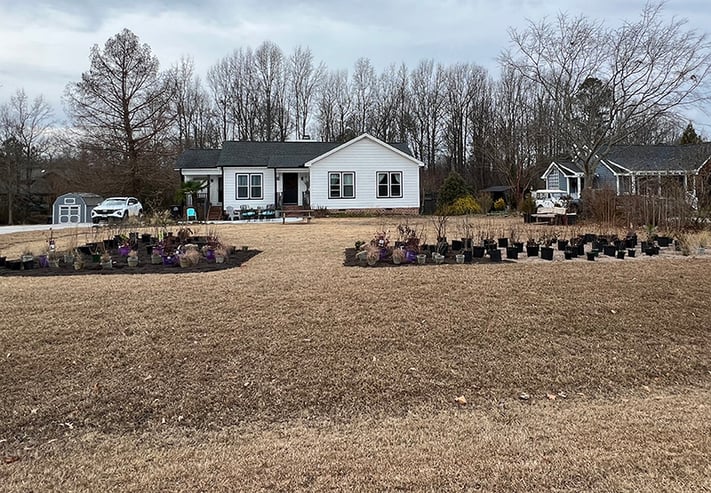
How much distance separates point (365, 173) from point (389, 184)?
1522 millimetres

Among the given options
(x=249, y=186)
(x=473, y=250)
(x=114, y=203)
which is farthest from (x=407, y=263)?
(x=249, y=186)

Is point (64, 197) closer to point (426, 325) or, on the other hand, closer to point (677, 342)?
point (426, 325)

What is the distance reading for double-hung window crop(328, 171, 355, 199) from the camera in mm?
27812

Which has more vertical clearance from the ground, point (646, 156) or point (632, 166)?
point (646, 156)

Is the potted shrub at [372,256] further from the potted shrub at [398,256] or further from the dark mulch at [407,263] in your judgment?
the potted shrub at [398,256]

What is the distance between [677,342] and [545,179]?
3878 centimetres

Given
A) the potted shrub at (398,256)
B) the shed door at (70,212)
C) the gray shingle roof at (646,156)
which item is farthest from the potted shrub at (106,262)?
the gray shingle roof at (646,156)

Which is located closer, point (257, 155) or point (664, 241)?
point (664, 241)

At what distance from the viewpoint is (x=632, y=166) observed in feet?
107

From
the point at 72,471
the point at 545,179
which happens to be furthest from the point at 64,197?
the point at 545,179

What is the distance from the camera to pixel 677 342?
534 cm

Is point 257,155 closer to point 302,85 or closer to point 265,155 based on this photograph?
point 265,155

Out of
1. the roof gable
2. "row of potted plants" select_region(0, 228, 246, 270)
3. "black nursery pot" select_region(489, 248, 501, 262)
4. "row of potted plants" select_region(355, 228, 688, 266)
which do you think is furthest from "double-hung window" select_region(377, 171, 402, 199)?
"black nursery pot" select_region(489, 248, 501, 262)

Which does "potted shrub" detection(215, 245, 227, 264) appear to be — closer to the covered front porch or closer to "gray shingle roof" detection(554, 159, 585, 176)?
the covered front porch
